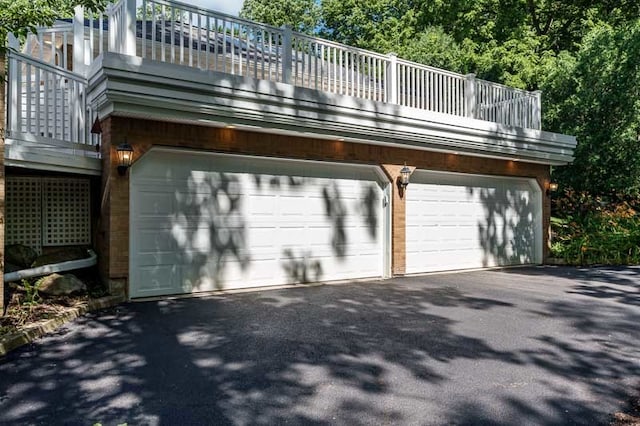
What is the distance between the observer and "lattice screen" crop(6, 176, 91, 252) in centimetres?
640

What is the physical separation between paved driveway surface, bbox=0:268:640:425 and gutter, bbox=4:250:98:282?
0.97 m

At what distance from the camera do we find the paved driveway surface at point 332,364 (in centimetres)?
307

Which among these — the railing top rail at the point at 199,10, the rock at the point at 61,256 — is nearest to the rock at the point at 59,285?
the rock at the point at 61,256

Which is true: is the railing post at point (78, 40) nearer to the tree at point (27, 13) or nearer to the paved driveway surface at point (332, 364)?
the tree at point (27, 13)

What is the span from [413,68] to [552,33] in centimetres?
1469

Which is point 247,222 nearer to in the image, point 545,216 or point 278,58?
point 278,58

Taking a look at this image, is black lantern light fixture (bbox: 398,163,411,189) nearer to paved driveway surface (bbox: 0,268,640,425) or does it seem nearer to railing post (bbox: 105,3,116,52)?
paved driveway surface (bbox: 0,268,640,425)

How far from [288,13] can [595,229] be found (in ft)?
79.4

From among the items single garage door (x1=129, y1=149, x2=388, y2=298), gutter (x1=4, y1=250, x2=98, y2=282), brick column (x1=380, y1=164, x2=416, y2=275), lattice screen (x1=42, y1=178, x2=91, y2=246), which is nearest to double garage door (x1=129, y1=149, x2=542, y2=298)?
single garage door (x1=129, y1=149, x2=388, y2=298)

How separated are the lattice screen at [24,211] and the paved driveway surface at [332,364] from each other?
1.87m

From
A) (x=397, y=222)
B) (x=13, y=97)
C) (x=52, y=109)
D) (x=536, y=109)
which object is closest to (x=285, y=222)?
(x=397, y=222)

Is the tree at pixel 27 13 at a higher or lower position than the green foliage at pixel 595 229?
higher

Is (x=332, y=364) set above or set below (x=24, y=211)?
below

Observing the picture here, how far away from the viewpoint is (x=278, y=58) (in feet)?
24.2
